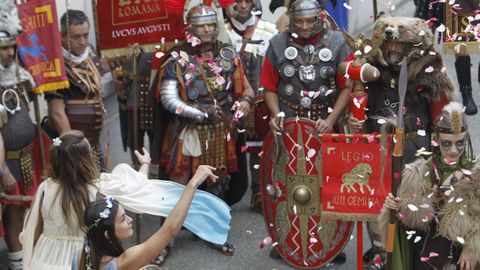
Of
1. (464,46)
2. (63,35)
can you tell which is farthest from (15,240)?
(464,46)

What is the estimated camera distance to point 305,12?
5.84 metres

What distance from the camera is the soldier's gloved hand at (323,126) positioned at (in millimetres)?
5738

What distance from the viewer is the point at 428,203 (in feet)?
15.0

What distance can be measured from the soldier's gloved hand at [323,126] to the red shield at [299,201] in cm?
4

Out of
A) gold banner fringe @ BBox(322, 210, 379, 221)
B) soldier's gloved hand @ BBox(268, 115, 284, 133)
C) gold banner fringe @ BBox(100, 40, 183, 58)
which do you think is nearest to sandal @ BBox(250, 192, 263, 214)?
soldier's gloved hand @ BBox(268, 115, 284, 133)

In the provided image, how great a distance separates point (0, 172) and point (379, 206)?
2382mm

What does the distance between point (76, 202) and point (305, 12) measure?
2.16m

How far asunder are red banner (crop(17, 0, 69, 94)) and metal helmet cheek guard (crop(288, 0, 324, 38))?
160cm

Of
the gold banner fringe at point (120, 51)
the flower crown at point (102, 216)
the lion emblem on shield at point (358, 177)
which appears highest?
the gold banner fringe at point (120, 51)

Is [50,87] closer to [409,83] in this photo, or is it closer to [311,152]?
[311,152]

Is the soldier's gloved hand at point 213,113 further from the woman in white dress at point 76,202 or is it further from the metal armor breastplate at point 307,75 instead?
the woman in white dress at point 76,202

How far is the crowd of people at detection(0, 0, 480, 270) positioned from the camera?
4.56 meters

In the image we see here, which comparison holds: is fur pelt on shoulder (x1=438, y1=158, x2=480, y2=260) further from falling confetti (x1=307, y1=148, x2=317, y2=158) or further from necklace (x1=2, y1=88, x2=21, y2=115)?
necklace (x1=2, y1=88, x2=21, y2=115)

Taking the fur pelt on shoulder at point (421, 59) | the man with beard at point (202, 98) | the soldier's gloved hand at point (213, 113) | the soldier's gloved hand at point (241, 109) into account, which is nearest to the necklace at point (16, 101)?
the man with beard at point (202, 98)
